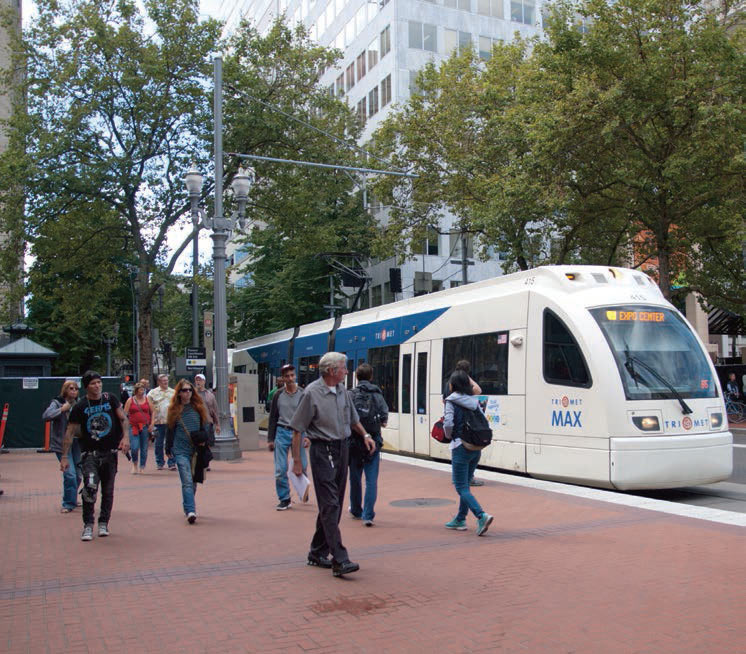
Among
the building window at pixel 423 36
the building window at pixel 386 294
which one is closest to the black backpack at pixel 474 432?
the building window at pixel 386 294

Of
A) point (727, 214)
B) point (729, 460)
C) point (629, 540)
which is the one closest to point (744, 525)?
point (629, 540)

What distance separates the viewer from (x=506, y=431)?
1220 cm

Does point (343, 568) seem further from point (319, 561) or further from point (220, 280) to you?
point (220, 280)

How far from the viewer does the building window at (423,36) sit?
4559 cm

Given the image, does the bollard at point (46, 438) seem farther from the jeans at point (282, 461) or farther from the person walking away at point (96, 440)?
the person walking away at point (96, 440)

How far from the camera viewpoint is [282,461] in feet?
33.6

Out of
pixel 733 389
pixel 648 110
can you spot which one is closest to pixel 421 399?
pixel 648 110

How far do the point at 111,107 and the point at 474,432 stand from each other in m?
21.0

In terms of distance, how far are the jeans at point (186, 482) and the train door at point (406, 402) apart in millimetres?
7069

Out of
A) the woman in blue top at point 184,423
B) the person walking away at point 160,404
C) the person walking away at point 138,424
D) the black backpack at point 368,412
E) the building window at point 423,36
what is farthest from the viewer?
the building window at point 423,36

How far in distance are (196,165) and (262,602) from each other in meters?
22.1

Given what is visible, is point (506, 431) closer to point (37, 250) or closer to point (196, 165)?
point (196, 165)

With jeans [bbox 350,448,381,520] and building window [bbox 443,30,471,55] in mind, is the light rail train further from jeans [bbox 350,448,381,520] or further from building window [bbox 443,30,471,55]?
building window [bbox 443,30,471,55]

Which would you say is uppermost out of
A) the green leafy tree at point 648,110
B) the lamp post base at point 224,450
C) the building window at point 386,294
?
the green leafy tree at point 648,110
